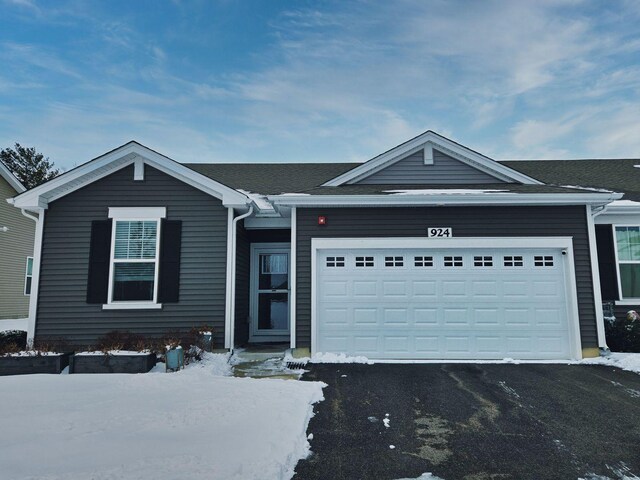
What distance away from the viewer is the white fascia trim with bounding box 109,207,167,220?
7426 mm

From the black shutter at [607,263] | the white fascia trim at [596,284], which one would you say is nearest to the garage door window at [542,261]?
the white fascia trim at [596,284]

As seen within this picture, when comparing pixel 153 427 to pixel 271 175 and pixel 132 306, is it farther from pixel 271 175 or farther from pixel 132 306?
pixel 271 175

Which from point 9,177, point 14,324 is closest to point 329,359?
point 14,324

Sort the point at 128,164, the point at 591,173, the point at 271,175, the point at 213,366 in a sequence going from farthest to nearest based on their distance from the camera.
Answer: the point at 271,175, the point at 591,173, the point at 128,164, the point at 213,366

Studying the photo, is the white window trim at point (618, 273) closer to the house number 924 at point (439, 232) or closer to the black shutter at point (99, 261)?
the house number 924 at point (439, 232)

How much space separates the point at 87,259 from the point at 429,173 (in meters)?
7.52

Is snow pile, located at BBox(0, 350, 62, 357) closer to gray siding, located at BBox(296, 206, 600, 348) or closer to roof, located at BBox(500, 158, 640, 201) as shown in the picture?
gray siding, located at BBox(296, 206, 600, 348)

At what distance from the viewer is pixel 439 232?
24.0 ft

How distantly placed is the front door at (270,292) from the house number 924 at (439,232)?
3273 mm

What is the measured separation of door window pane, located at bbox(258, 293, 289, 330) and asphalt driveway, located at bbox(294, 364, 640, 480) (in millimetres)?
2705

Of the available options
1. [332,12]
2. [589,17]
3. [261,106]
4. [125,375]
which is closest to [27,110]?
[261,106]

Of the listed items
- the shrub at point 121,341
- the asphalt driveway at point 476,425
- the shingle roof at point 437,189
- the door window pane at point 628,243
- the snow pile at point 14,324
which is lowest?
the asphalt driveway at point 476,425

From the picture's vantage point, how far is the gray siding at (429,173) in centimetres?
865

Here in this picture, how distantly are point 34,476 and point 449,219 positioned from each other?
272 inches
